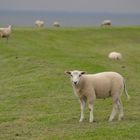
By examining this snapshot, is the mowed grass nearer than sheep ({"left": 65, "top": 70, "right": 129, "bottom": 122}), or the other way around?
the mowed grass

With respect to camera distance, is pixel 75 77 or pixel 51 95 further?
pixel 51 95

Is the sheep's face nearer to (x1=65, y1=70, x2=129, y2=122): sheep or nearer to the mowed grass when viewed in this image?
(x1=65, y1=70, x2=129, y2=122): sheep

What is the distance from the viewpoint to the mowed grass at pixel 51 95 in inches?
518

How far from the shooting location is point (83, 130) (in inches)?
521

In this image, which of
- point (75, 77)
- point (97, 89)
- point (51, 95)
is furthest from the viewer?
point (51, 95)

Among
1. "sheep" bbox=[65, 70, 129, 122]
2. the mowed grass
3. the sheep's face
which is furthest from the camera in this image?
"sheep" bbox=[65, 70, 129, 122]

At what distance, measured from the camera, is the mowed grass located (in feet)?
43.1

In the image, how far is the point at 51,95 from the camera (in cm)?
2006

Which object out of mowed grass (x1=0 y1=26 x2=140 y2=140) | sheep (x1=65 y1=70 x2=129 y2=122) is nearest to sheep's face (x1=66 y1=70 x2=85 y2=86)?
sheep (x1=65 y1=70 x2=129 y2=122)

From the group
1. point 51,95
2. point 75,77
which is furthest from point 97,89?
point 51,95

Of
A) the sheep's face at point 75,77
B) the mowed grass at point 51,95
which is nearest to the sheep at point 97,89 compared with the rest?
the sheep's face at point 75,77

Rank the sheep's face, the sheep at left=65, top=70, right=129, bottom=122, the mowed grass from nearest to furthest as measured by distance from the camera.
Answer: the mowed grass
the sheep's face
the sheep at left=65, top=70, right=129, bottom=122

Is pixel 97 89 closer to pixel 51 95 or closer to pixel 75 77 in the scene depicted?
pixel 75 77

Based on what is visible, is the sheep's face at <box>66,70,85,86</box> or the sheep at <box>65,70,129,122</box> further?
the sheep at <box>65,70,129,122</box>
